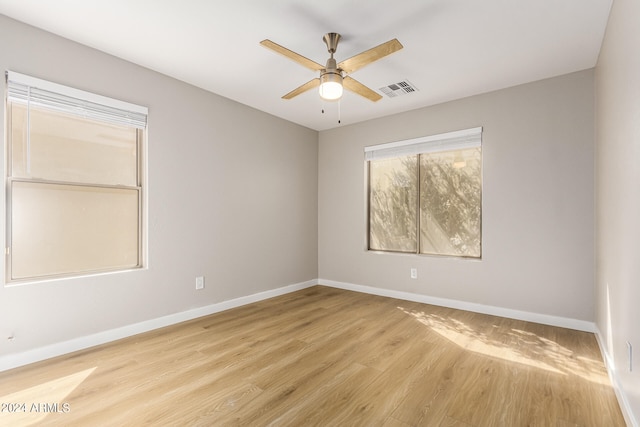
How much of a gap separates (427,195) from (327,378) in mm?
2784

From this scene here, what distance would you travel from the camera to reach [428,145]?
4012mm

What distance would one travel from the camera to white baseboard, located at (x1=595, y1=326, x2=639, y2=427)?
1607mm

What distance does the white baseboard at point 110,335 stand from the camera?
231 centimetres

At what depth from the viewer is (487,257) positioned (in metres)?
3.58

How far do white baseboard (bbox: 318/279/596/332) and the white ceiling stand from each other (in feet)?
8.21

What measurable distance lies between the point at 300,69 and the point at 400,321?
2.80 m

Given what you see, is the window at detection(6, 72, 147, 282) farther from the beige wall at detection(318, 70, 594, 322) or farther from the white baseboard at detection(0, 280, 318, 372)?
the beige wall at detection(318, 70, 594, 322)

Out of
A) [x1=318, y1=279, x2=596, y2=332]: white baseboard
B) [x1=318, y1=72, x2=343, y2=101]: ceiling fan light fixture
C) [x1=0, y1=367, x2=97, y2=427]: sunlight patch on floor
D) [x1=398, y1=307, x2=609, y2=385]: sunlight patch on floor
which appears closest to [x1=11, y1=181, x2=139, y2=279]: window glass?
[x1=0, y1=367, x2=97, y2=427]: sunlight patch on floor

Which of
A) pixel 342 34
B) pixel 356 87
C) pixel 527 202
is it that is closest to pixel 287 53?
pixel 342 34

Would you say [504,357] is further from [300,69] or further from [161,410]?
[300,69]

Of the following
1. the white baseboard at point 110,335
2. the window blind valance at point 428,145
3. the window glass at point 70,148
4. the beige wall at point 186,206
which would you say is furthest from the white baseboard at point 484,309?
the window glass at point 70,148

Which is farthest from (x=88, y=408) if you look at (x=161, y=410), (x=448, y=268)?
(x=448, y=268)

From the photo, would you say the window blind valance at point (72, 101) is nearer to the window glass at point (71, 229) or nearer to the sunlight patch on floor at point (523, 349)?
the window glass at point (71, 229)

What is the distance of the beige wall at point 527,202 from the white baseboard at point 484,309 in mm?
52
